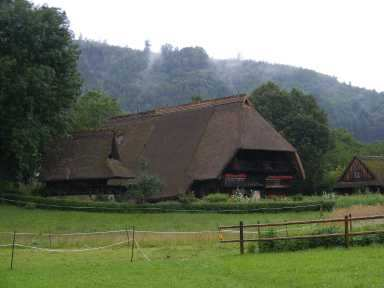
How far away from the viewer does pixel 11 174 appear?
44125mm

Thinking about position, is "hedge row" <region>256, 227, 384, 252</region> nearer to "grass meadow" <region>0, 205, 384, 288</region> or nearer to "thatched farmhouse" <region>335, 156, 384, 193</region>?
"grass meadow" <region>0, 205, 384, 288</region>

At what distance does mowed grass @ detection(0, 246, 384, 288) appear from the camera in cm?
1311

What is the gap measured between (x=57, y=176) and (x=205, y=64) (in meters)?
118

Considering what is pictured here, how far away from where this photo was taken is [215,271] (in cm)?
1548

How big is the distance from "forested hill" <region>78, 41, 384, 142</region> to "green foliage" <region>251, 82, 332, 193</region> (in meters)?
50.3

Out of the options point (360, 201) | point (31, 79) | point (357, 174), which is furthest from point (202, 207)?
point (357, 174)

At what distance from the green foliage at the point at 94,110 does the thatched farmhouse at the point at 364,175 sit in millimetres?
25924

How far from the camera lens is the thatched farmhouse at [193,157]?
4347cm

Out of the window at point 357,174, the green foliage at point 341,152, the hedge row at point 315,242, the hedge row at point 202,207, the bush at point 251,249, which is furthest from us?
the green foliage at point 341,152

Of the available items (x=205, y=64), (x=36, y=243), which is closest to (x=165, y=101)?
(x=205, y=64)

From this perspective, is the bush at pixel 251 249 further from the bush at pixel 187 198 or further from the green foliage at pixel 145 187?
the green foliage at pixel 145 187

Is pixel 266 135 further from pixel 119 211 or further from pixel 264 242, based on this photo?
pixel 264 242

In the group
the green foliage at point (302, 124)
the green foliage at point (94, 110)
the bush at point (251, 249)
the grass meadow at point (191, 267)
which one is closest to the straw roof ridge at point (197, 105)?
the green foliage at point (94, 110)

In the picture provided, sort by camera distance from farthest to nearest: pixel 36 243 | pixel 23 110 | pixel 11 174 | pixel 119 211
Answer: pixel 11 174 → pixel 23 110 → pixel 119 211 → pixel 36 243
